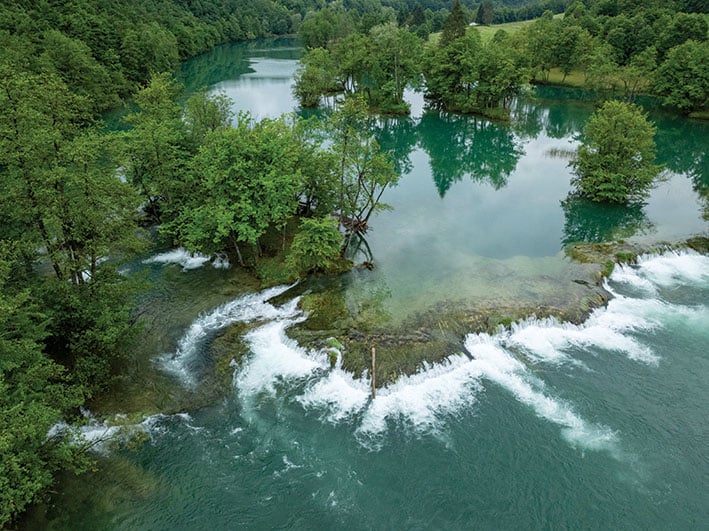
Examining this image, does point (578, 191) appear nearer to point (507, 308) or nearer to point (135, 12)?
point (507, 308)

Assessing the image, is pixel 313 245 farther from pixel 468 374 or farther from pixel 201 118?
pixel 201 118

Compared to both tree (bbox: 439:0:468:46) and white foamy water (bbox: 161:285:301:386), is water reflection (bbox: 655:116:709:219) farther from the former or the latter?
white foamy water (bbox: 161:285:301:386)

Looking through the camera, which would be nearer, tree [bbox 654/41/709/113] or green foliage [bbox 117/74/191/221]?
green foliage [bbox 117/74/191/221]

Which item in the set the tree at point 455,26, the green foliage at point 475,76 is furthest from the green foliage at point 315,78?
the tree at point 455,26

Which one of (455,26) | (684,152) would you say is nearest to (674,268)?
(684,152)

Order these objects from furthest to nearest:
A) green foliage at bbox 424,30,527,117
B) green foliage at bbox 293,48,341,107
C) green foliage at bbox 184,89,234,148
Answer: green foliage at bbox 293,48,341,107, green foliage at bbox 424,30,527,117, green foliage at bbox 184,89,234,148

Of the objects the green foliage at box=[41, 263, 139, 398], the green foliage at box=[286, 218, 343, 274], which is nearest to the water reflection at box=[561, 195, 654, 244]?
the green foliage at box=[286, 218, 343, 274]

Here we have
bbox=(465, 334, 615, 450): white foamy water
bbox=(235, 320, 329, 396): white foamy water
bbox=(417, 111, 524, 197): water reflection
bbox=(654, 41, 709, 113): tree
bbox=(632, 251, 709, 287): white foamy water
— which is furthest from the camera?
bbox=(654, 41, 709, 113): tree

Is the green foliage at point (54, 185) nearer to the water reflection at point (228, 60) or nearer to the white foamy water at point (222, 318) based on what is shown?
the white foamy water at point (222, 318)
